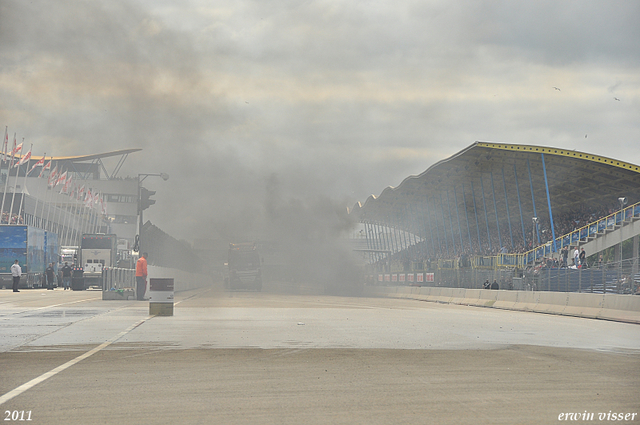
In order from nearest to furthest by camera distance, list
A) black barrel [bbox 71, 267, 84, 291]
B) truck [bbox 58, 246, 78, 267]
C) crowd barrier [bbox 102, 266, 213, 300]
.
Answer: crowd barrier [bbox 102, 266, 213, 300]
black barrel [bbox 71, 267, 84, 291]
truck [bbox 58, 246, 78, 267]

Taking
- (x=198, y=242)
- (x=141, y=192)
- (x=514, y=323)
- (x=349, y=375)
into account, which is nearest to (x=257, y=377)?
(x=349, y=375)

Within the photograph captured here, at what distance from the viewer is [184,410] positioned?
6.58 meters

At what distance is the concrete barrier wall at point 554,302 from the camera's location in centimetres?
2103

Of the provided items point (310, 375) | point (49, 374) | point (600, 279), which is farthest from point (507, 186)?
point (49, 374)

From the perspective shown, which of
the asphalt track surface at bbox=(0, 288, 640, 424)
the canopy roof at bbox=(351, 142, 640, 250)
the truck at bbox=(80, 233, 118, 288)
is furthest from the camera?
the truck at bbox=(80, 233, 118, 288)

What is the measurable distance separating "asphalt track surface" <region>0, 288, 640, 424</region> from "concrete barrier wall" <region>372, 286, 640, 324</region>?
551 centimetres

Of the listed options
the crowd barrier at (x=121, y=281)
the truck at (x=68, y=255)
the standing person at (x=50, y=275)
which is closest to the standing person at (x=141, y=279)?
the crowd barrier at (x=121, y=281)

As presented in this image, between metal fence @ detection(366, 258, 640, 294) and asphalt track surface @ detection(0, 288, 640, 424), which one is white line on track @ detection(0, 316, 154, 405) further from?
metal fence @ detection(366, 258, 640, 294)

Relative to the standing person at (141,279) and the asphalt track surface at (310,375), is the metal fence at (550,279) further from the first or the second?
the standing person at (141,279)

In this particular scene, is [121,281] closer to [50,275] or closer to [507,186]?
[50,275]

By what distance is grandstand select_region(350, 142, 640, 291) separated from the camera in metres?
41.7

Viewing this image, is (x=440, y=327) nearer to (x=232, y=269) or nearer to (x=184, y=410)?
(x=184, y=410)

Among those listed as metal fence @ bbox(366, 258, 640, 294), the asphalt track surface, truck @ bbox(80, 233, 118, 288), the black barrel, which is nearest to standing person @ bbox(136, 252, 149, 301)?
the asphalt track surface

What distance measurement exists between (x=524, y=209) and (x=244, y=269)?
99.2ft
